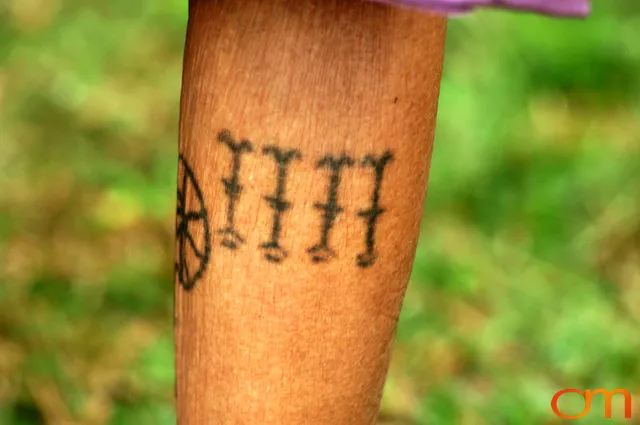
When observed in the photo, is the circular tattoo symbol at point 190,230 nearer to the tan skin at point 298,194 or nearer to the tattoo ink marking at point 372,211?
the tan skin at point 298,194

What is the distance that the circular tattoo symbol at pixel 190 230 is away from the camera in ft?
1.80

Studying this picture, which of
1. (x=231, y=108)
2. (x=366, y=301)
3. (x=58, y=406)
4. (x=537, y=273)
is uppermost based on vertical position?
(x=231, y=108)

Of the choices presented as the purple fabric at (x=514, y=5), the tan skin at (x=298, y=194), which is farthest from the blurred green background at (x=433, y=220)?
the purple fabric at (x=514, y=5)

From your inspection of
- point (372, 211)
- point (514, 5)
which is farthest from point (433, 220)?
point (514, 5)

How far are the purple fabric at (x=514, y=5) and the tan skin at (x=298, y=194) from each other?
82 millimetres

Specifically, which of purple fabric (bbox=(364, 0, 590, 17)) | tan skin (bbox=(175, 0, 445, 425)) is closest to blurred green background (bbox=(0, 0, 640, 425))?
tan skin (bbox=(175, 0, 445, 425))

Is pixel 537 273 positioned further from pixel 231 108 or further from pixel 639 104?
pixel 231 108

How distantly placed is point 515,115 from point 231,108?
2.92ft

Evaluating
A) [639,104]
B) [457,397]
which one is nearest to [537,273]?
[457,397]

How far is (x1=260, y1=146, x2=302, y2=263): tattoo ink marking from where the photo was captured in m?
0.51

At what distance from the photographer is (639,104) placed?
52.9 inches

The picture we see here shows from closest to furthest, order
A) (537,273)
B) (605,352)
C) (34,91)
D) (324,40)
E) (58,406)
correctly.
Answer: (324,40) → (58,406) → (605,352) → (537,273) → (34,91)

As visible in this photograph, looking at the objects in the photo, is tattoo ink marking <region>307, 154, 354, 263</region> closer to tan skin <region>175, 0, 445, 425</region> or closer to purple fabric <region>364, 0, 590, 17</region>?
tan skin <region>175, 0, 445, 425</region>

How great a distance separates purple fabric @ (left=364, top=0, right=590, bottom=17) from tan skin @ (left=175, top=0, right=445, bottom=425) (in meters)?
0.08
